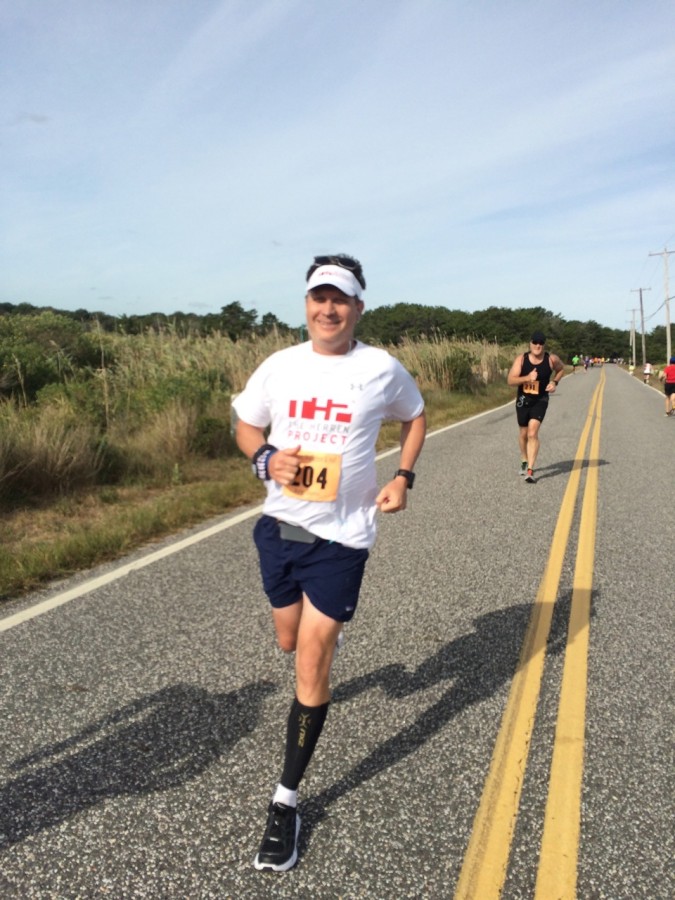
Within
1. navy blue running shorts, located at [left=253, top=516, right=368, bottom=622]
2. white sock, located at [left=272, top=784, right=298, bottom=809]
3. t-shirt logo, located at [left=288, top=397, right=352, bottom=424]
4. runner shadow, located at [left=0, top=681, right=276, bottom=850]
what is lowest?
runner shadow, located at [left=0, top=681, right=276, bottom=850]

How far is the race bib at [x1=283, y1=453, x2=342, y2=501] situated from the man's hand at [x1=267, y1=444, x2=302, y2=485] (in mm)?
29

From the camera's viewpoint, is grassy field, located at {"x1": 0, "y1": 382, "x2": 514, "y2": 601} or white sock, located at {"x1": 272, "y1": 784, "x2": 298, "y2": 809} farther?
grassy field, located at {"x1": 0, "y1": 382, "x2": 514, "y2": 601}

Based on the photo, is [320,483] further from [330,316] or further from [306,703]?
[306,703]

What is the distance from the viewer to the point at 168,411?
36.0 ft

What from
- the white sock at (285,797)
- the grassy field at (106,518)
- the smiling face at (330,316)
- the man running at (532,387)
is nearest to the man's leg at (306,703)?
the white sock at (285,797)

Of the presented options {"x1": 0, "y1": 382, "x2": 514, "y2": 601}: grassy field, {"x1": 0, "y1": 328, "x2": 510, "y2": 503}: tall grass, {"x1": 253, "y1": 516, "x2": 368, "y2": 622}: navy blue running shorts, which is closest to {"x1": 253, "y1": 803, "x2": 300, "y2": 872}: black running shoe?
{"x1": 253, "y1": 516, "x2": 368, "y2": 622}: navy blue running shorts

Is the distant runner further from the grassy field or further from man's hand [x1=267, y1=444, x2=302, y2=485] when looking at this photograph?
man's hand [x1=267, y1=444, x2=302, y2=485]

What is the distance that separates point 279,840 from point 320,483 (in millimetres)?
1226

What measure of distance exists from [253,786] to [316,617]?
0.82m

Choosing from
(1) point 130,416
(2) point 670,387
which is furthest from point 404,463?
(2) point 670,387

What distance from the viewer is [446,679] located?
390 centimetres

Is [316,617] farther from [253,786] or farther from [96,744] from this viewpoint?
[96,744]

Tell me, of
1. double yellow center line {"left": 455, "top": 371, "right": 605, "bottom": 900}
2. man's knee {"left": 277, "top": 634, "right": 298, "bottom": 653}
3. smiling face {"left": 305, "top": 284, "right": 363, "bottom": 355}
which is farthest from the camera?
man's knee {"left": 277, "top": 634, "right": 298, "bottom": 653}

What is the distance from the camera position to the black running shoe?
2.45 metres
